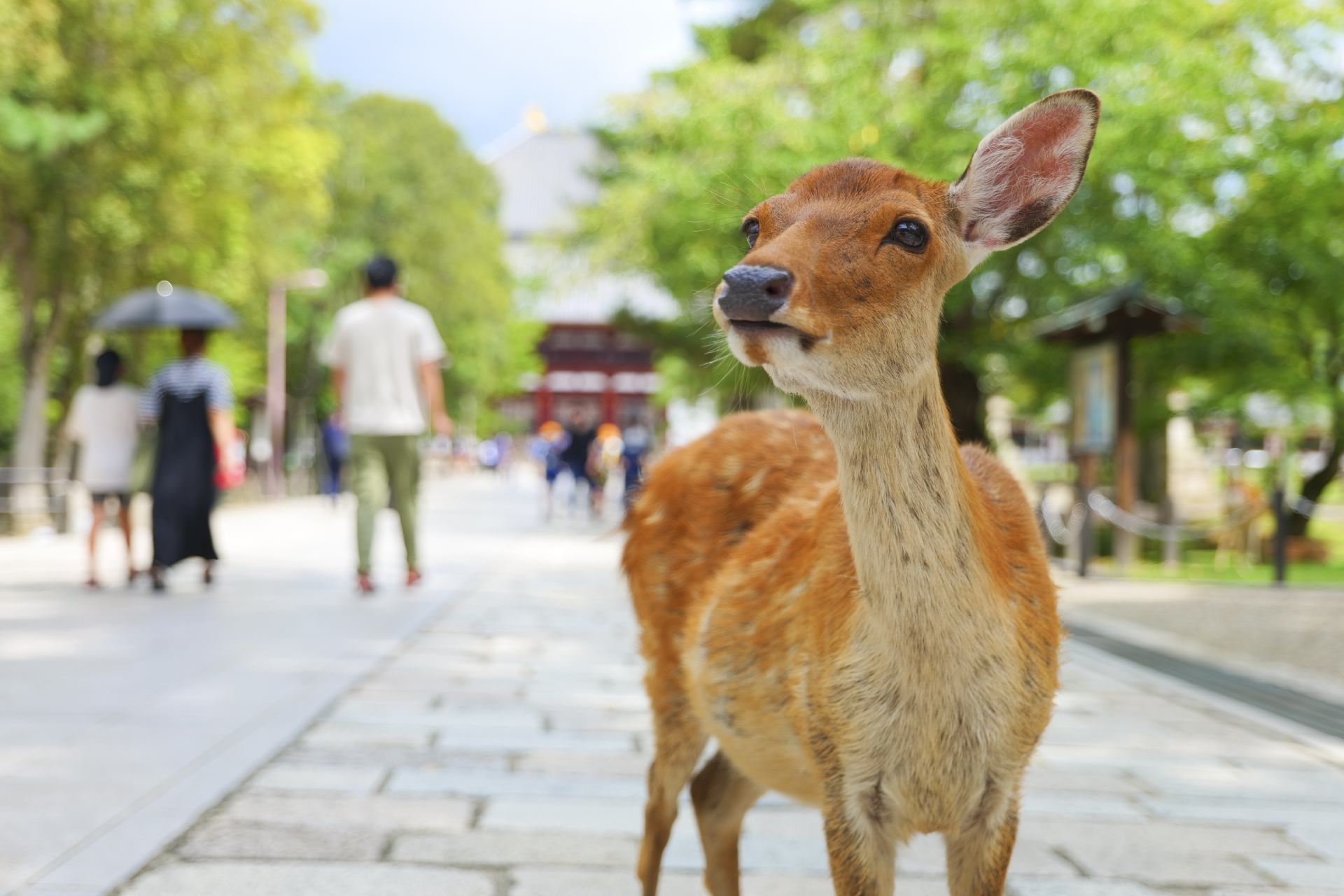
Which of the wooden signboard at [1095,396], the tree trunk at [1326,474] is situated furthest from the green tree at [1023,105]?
the tree trunk at [1326,474]

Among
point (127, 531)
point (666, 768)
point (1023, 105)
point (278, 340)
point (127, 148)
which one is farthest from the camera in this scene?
point (278, 340)

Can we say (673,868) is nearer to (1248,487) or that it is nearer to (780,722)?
(780,722)

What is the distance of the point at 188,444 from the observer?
8148 millimetres

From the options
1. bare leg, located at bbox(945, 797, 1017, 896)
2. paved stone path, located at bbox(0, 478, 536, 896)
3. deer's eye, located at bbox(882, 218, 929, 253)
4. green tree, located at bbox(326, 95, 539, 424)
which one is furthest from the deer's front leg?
green tree, located at bbox(326, 95, 539, 424)

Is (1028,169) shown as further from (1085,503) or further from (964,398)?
(964,398)

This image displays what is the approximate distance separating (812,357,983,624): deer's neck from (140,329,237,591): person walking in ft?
22.9

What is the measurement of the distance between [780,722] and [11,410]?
3243 cm

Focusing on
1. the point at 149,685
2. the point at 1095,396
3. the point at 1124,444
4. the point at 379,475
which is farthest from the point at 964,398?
the point at 149,685

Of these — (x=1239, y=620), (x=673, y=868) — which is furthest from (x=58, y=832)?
(x=1239, y=620)

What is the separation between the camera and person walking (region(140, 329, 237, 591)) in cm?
809

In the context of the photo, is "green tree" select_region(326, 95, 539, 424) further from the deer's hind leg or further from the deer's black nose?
the deer's black nose

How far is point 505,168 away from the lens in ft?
272

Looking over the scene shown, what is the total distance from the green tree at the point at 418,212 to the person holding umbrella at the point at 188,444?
23.5 m

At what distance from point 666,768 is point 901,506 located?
1.09 metres
